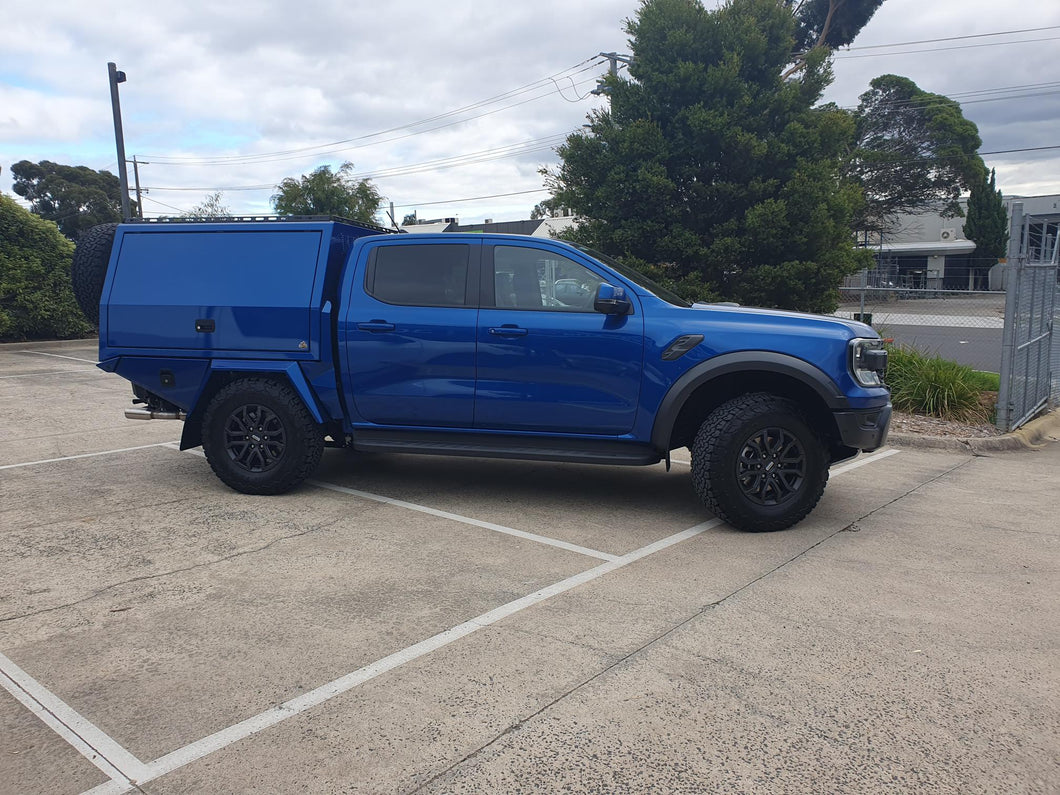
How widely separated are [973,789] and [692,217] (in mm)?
9234

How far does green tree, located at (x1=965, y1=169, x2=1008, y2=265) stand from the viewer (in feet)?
151

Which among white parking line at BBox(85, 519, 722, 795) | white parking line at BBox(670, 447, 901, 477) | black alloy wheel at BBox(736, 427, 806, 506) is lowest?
white parking line at BBox(85, 519, 722, 795)

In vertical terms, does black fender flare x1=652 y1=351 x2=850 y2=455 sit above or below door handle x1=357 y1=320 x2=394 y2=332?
below

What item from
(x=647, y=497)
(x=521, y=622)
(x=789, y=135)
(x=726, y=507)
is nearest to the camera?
(x=521, y=622)

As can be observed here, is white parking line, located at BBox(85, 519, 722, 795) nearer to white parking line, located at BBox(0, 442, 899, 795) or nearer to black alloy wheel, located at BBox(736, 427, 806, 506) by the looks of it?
white parking line, located at BBox(0, 442, 899, 795)

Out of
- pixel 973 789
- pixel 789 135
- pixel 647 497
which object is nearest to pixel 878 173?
pixel 789 135

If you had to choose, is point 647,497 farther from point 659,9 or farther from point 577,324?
point 659,9

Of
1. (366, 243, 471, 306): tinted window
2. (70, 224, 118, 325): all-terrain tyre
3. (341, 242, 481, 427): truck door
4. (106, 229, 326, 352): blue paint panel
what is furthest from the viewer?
(70, 224, 118, 325): all-terrain tyre

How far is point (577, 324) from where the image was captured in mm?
5402

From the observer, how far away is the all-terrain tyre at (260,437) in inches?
232

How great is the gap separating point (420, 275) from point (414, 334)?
467 millimetres

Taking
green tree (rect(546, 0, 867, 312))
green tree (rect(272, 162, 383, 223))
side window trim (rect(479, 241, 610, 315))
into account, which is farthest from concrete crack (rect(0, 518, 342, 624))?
green tree (rect(272, 162, 383, 223))

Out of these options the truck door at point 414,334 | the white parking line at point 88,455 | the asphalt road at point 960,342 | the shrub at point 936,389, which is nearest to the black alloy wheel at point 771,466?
the truck door at point 414,334

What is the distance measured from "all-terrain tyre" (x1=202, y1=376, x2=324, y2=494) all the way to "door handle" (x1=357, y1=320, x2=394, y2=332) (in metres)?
0.76
